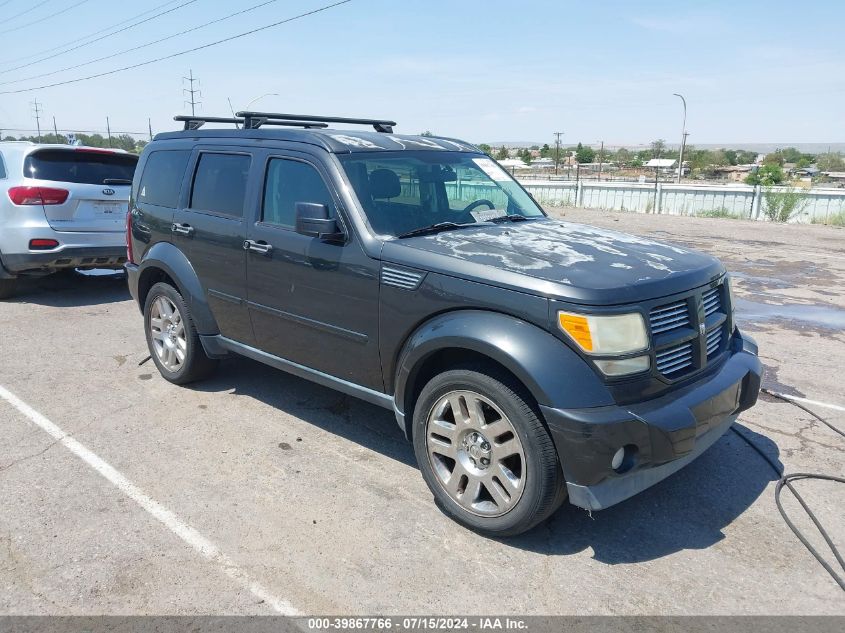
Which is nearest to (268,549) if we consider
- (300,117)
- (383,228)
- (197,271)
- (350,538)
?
(350,538)

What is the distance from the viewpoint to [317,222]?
3.85m

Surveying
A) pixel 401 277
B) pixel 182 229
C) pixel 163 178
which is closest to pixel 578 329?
pixel 401 277

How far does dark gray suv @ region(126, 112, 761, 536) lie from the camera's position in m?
3.07

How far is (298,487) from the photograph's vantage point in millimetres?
3891

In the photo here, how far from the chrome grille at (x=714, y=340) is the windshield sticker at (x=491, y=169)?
199 centimetres

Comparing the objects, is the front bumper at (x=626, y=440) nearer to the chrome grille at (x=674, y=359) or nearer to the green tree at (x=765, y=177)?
the chrome grille at (x=674, y=359)

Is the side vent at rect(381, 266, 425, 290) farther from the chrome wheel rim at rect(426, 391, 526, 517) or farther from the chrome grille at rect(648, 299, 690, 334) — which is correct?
the chrome grille at rect(648, 299, 690, 334)

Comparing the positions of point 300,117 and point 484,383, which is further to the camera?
point 300,117

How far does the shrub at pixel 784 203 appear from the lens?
2120 cm

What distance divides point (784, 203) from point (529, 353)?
21.5 m

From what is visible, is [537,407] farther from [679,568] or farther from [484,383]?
[679,568]

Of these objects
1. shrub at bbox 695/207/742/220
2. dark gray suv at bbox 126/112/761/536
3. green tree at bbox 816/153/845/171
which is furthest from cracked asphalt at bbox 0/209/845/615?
green tree at bbox 816/153/845/171

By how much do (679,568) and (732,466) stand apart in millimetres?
1228

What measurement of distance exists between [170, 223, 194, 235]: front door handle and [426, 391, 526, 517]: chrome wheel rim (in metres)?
2.58
